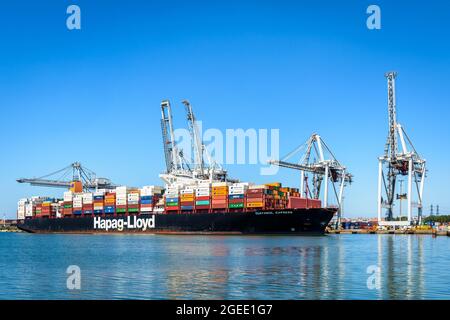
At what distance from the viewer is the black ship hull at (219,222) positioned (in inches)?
3226

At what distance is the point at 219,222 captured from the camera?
86.3 metres

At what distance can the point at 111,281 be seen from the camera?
30.0 metres

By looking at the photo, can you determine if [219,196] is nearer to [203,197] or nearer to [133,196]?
[203,197]

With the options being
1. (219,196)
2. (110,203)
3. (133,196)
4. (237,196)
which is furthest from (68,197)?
(237,196)

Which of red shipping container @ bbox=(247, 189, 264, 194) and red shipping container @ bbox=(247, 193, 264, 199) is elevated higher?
red shipping container @ bbox=(247, 189, 264, 194)

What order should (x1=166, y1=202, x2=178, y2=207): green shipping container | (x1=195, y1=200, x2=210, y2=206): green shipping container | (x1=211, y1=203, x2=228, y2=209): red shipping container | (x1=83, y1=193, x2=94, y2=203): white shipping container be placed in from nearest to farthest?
(x1=211, y1=203, x2=228, y2=209): red shipping container → (x1=195, y1=200, x2=210, y2=206): green shipping container → (x1=166, y1=202, x2=178, y2=207): green shipping container → (x1=83, y1=193, x2=94, y2=203): white shipping container

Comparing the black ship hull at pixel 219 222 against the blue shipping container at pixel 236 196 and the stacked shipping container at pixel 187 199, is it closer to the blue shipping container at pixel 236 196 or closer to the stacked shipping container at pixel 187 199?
the stacked shipping container at pixel 187 199

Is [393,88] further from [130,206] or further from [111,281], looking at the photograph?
[111,281]

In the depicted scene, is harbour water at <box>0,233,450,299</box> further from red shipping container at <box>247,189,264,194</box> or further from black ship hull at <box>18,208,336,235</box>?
red shipping container at <box>247,189,264,194</box>

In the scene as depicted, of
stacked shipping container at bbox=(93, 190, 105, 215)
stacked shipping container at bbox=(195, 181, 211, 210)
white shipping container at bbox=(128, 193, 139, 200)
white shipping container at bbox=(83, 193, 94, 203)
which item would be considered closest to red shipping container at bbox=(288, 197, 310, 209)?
stacked shipping container at bbox=(195, 181, 211, 210)

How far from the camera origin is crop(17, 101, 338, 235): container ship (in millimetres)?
83312

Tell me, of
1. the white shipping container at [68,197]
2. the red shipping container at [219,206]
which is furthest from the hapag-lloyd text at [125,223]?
the red shipping container at [219,206]

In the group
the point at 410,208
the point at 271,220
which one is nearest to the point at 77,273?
the point at 271,220
